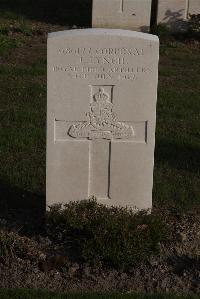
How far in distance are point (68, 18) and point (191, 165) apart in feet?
28.8

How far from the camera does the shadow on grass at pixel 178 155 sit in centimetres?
808

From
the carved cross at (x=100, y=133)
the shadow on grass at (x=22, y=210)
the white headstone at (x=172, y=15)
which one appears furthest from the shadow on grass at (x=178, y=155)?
the white headstone at (x=172, y=15)

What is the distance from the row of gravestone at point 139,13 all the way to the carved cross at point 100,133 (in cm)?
887

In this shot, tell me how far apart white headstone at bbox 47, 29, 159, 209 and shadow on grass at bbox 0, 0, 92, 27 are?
9.57 metres

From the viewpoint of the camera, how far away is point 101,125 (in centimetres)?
612

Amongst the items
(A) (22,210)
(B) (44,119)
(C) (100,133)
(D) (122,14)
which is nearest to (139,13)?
(D) (122,14)

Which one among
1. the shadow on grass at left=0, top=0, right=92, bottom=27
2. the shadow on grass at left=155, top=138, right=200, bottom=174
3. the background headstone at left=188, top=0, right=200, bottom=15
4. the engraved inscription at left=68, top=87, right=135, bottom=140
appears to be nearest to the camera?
the engraved inscription at left=68, top=87, right=135, bottom=140

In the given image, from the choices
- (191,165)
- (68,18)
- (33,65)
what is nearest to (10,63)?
(33,65)

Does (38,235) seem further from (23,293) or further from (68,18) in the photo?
(68,18)

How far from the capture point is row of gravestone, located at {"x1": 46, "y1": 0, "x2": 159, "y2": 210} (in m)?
5.91

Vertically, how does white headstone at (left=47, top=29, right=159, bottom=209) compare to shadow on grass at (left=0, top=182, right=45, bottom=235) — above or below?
above

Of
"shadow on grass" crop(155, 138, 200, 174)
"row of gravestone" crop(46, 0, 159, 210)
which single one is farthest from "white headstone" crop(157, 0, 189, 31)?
"row of gravestone" crop(46, 0, 159, 210)

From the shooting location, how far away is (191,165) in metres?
8.09

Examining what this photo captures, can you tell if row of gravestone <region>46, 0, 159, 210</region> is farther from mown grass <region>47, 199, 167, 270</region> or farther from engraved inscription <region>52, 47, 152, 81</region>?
mown grass <region>47, 199, 167, 270</region>
